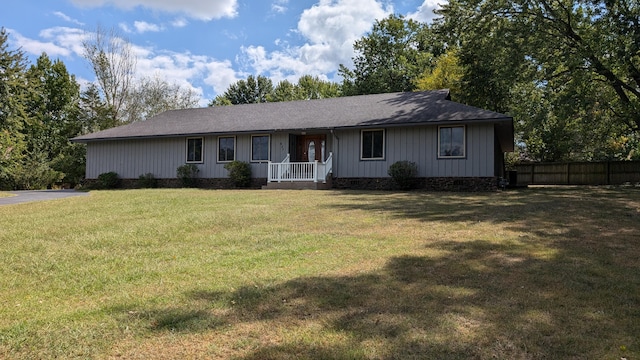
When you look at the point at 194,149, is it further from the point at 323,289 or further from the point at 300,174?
the point at 323,289

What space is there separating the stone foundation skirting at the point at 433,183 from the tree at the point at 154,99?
1078 inches

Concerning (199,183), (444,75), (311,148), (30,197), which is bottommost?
(30,197)

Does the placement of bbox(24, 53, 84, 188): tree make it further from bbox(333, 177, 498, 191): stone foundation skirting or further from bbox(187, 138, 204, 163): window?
bbox(333, 177, 498, 191): stone foundation skirting

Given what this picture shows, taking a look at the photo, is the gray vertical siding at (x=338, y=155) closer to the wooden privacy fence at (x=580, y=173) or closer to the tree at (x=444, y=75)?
the tree at (x=444, y=75)

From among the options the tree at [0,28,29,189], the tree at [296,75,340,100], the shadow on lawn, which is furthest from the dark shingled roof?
the tree at [296,75,340,100]

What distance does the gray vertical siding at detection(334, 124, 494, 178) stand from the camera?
51.8 feet

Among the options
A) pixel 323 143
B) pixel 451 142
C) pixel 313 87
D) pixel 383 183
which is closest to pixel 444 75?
pixel 451 142

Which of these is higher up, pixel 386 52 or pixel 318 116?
pixel 386 52

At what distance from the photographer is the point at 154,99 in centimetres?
3944

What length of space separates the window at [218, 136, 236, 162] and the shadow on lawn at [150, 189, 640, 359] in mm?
15460

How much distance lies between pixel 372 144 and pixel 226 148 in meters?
7.26

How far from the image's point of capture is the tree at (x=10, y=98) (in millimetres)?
19969

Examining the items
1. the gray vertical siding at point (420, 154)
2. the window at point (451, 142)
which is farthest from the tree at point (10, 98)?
the window at point (451, 142)

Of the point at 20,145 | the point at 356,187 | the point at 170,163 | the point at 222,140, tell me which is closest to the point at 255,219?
the point at 356,187
